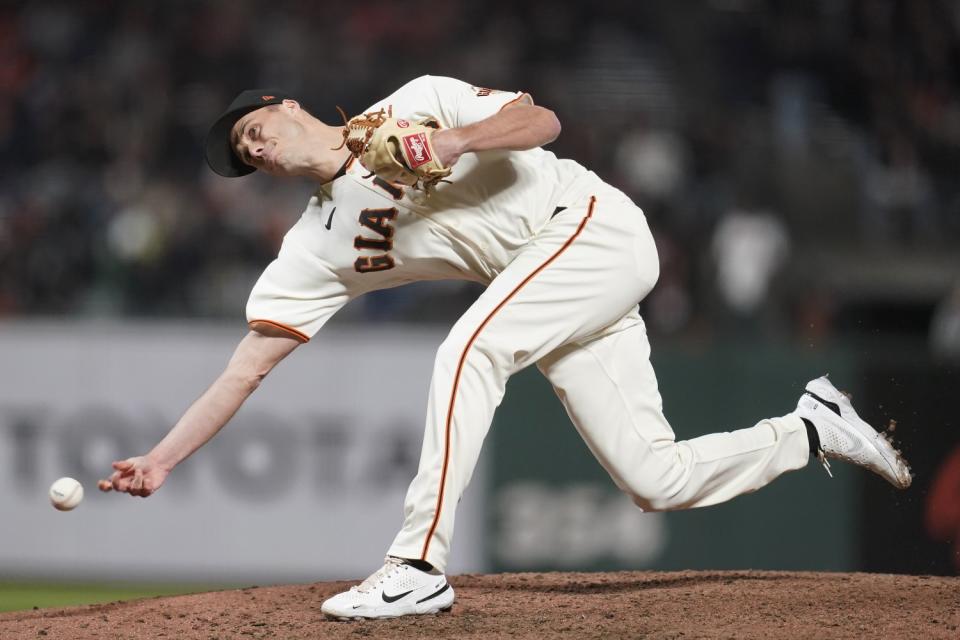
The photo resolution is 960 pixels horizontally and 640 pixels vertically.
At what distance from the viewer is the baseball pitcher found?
4.12m

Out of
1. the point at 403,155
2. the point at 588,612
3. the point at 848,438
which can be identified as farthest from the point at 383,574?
the point at 848,438

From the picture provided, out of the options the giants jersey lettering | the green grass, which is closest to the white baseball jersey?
the giants jersey lettering

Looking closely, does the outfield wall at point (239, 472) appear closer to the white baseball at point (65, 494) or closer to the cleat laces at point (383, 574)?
the white baseball at point (65, 494)

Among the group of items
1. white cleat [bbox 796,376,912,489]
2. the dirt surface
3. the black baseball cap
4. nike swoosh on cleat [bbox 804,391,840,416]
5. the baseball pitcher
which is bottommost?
the dirt surface

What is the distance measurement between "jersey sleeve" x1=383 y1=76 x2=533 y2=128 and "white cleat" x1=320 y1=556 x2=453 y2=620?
1431mm

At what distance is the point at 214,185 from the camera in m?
10.8

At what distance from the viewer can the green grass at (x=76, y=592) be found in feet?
27.1

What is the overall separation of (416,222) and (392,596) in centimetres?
120

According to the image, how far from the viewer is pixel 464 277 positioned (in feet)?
15.3

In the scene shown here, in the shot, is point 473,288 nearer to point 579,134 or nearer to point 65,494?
point 579,134

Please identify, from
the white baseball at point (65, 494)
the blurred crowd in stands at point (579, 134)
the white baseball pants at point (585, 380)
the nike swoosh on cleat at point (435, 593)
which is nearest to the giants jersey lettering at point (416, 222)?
the white baseball pants at point (585, 380)

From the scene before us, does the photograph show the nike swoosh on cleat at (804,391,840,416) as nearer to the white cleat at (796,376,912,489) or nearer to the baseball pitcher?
the white cleat at (796,376,912,489)

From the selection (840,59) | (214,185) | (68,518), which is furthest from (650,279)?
(840,59)

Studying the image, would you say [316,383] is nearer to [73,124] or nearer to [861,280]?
[73,124]
